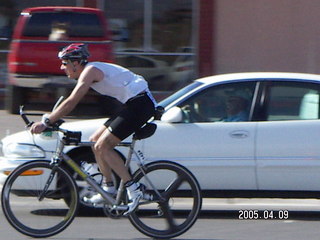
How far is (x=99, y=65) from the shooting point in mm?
6895

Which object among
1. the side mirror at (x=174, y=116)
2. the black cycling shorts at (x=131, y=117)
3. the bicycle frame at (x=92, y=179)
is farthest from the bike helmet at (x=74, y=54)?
the side mirror at (x=174, y=116)

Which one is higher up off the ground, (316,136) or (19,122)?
(316,136)

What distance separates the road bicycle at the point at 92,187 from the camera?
7.05 metres

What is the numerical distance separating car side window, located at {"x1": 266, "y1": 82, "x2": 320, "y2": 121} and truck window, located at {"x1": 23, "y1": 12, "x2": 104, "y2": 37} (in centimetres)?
732

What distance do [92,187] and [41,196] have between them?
0.47 metres

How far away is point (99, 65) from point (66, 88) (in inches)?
322

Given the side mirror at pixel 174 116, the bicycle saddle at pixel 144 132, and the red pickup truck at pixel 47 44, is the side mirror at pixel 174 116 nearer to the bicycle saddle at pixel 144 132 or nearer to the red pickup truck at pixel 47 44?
the bicycle saddle at pixel 144 132

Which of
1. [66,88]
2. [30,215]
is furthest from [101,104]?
[30,215]

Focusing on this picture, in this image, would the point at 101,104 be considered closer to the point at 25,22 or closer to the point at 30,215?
the point at 25,22

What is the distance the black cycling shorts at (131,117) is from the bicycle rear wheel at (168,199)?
0.38m

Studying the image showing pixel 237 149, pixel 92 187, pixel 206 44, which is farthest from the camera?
pixel 206 44

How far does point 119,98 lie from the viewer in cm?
701

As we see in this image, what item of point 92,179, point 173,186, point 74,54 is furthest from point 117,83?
point 173,186

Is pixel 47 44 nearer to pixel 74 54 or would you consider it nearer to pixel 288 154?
pixel 288 154
